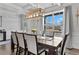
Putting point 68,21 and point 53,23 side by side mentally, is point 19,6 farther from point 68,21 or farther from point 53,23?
point 68,21

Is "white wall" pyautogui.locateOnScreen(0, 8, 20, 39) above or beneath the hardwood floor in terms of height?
above

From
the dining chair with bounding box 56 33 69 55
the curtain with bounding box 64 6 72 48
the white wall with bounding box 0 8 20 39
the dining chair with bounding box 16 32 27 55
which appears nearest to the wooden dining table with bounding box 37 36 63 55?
the dining chair with bounding box 56 33 69 55

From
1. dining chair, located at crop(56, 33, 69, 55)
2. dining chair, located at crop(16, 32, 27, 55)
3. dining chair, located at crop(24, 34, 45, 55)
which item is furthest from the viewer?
dining chair, located at crop(16, 32, 27, 55)

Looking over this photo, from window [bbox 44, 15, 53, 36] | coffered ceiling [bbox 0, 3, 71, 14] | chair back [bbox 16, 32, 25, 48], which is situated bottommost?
chair back [bbox 16, 32, 25, 48]

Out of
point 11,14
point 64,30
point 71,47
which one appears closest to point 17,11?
point 11,14

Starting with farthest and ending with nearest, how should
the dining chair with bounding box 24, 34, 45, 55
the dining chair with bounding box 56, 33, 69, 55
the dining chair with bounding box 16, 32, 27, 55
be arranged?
the dining chair with bounding box 16, 32, 27, 55 → the dining chair with bounding box 24, 34, 45, 55 → the dining chair with bounding box 56, 33, 69, 55

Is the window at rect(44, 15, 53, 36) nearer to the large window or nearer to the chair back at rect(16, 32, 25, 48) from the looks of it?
the large window

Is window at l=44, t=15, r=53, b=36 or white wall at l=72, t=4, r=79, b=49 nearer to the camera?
white wall at l=72, t=4, r=79, b=49

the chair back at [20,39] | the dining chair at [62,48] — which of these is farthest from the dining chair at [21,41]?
the dining chair at [62,48]

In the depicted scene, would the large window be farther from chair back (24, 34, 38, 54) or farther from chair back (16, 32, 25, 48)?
chair back (16, 32, 25, 48)

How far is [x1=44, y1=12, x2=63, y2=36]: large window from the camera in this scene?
161cm

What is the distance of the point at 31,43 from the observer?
1.75 meters
